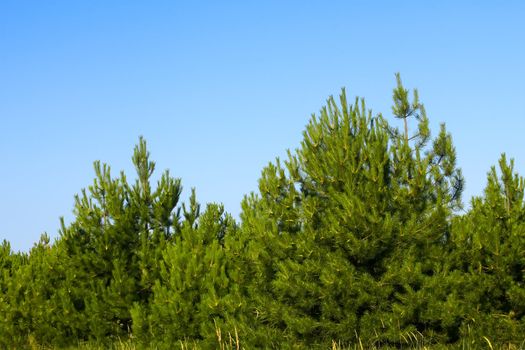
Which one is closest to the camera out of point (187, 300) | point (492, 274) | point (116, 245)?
point (492, 274)

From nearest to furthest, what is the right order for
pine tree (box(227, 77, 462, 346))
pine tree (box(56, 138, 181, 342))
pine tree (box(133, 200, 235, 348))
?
pine tree (box(227, 77, 462, 346)) → pine tree (box(133, 200, 235, 348)) → pine tree (box(56, 138, 181, 342))

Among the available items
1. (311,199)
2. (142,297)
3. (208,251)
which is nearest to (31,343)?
(142,297)

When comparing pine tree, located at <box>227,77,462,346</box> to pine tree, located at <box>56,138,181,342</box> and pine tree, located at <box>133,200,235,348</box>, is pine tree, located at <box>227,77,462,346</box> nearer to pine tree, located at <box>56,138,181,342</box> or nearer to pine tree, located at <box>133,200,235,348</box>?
pine tree, located at <box>133,200,235,348</box>

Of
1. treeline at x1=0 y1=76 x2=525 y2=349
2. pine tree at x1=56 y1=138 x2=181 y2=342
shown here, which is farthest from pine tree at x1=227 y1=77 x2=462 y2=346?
pine tree at x1=56 y1=138 x2=181 y2=342

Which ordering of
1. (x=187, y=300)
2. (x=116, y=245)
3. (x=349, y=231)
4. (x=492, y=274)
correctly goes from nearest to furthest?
1. (x=349, y=231)
2. (x=492, y=274)
3. (x=187, y=300)
4. (x=116, y=245)

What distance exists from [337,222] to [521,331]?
4.57 meters

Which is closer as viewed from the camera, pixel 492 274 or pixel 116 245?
pixel 492 274

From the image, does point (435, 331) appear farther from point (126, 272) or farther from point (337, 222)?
point (126, 272)

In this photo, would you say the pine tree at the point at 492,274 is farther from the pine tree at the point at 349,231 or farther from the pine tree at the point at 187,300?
the pine tree at the point at 187,300

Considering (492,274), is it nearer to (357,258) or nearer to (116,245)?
(357,258)

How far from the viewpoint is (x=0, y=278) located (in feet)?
79.3

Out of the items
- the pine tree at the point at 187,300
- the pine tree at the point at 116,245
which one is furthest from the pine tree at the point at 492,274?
the pine tree at the point at 116,245

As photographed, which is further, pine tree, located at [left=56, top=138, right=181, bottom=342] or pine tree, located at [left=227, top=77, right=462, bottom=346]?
pine tree, located at [left=56, top=138, right=181, bottom=342]

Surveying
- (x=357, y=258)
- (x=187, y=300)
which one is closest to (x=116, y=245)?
(x=187, y=300)
